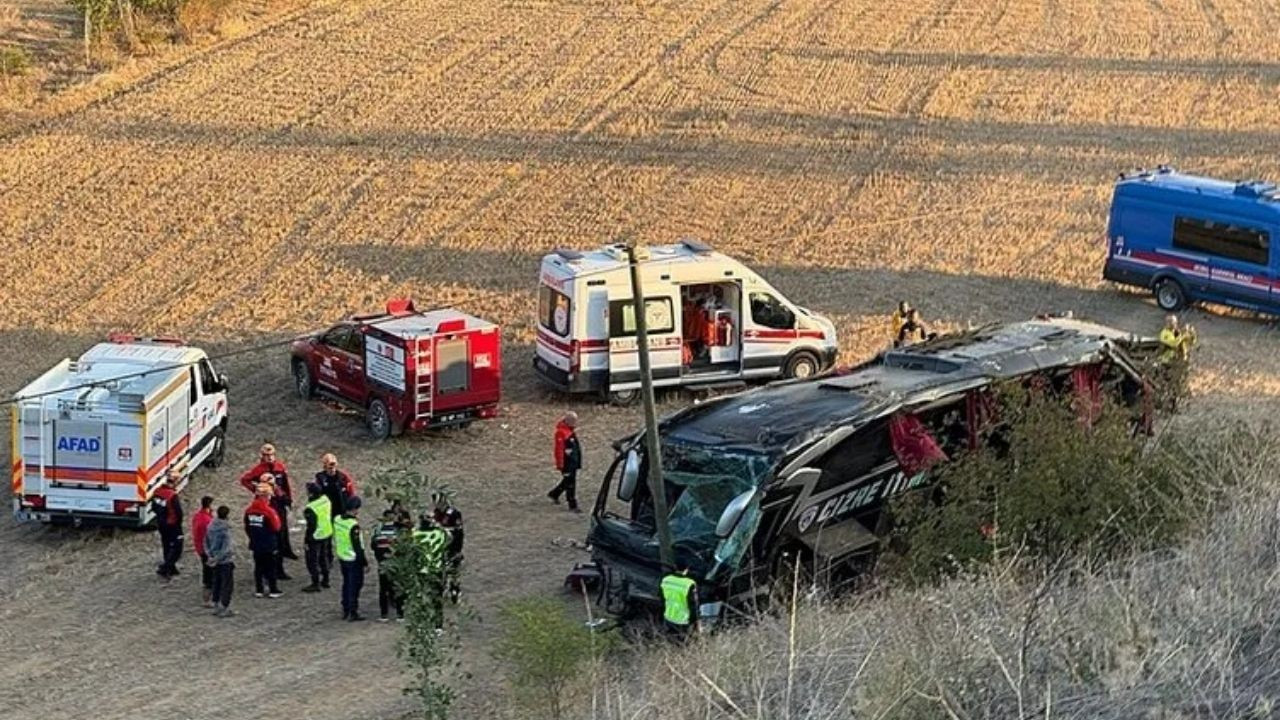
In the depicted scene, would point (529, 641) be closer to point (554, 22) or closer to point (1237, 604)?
point (1237, 604)

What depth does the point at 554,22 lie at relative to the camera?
51.7 metres

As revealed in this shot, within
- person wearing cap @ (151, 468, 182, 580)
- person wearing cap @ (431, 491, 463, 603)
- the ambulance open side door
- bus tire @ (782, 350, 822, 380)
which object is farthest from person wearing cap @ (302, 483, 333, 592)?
bus tire @ (782, 350, 822, 380)

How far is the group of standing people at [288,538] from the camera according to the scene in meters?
18.9

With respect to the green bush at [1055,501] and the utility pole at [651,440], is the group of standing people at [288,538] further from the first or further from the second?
the green bush at [1055,501]

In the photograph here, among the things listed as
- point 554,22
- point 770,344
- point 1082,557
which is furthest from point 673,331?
point 554,22

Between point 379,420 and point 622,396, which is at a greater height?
point 622,396

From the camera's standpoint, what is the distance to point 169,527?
2011cm

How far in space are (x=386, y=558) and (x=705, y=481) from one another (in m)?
3.09

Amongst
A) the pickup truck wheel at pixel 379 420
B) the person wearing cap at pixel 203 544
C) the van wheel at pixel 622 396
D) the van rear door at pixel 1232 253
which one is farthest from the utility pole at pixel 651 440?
the van rear door at pixel 1232 253

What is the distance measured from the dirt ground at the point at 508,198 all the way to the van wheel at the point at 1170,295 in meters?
0.38

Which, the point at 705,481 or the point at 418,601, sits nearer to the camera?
the point at 418,601

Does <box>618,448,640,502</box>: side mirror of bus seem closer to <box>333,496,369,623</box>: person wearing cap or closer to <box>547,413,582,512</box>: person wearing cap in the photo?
<box>333,496,369,623</box>: person wearing cap

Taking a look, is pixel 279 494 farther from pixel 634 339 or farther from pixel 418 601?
pixel 634 339

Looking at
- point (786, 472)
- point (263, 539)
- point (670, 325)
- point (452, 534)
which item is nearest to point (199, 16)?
point (670, 325)
